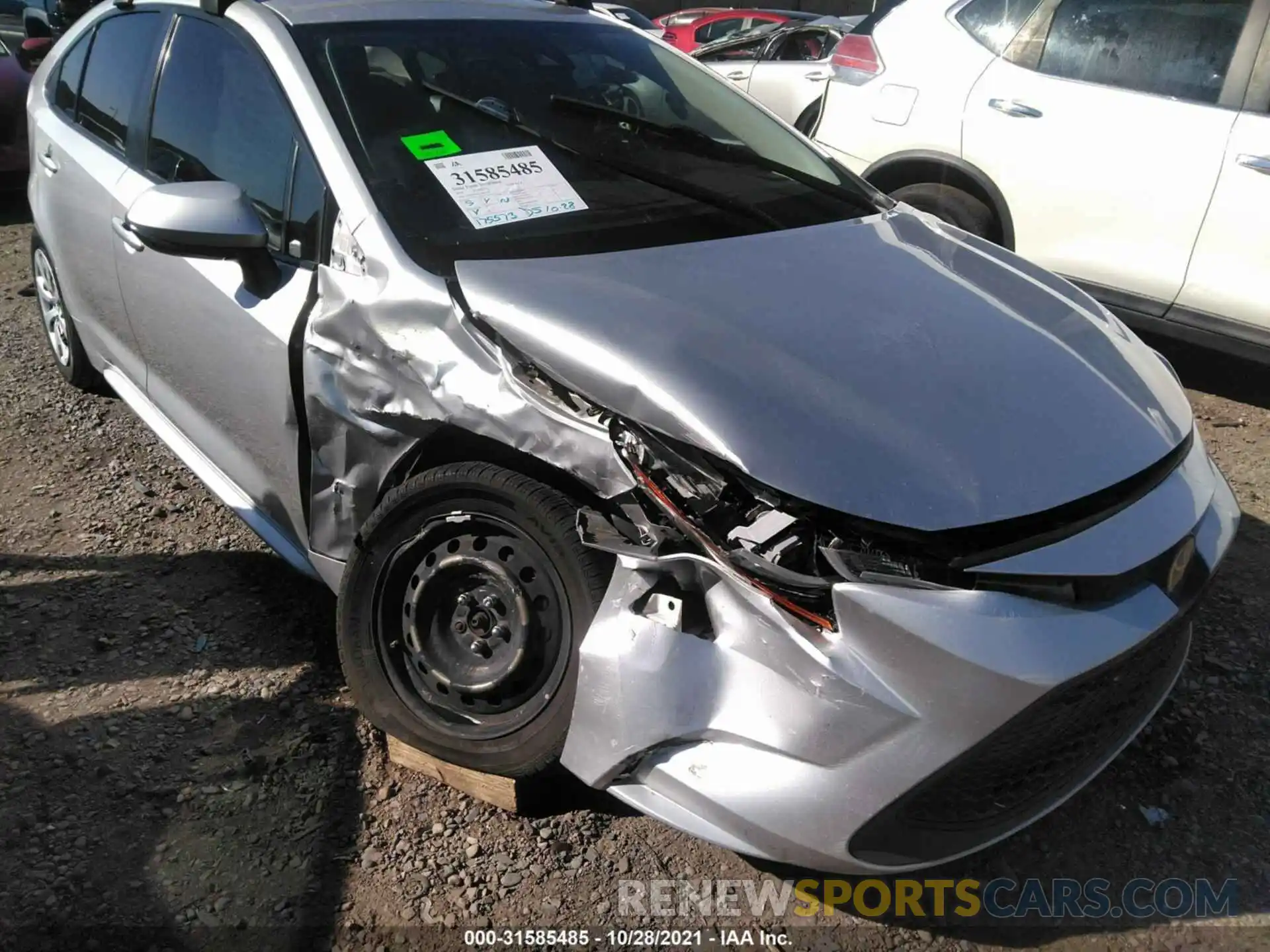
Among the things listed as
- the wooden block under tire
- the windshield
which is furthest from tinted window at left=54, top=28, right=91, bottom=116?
the wooden block under tire

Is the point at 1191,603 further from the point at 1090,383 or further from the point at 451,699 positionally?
the point at 451,699

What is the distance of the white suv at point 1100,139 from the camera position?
13.5ft

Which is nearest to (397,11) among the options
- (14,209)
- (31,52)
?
(31,52)

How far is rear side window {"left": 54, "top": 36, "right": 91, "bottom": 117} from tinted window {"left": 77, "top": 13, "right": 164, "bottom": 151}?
6cm

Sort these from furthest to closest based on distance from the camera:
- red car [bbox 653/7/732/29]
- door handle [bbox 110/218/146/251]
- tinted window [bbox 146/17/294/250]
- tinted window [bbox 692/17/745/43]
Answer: red car [bbox 653/7/732/29] < tinted window [bbox 692/17/745/43] < door handle [bbox 110/218/146/251] < tinted window [bbox 146/17/294/250]

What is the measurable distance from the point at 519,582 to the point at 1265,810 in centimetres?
179

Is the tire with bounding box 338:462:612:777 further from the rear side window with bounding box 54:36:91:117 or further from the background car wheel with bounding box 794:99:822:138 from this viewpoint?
the background car wheel with bounding box 794:99:822:138

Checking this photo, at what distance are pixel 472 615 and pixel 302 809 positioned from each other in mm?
603

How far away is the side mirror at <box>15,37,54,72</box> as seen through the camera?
24.0 ft

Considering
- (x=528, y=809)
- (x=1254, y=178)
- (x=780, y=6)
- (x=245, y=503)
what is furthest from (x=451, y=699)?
(x=780, y=6)

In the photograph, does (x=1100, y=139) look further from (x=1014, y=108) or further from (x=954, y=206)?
(x=954, y=206)

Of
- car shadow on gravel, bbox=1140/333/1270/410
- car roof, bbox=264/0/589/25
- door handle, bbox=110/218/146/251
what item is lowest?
car shadow on gravel, bbox=1140/333/1270/410

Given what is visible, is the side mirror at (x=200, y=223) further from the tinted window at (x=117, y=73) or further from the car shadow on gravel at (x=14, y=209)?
the car shadow on gravel at (x=14, y=209)

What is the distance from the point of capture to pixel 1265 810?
2.41 metres
